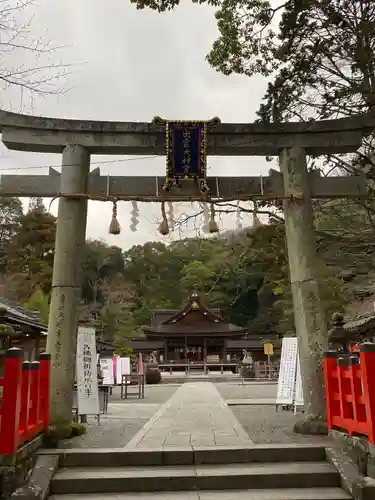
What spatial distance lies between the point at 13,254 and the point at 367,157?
37.3m

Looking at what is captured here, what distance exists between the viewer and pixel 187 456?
565cm

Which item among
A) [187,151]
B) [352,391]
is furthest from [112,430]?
[187,151]

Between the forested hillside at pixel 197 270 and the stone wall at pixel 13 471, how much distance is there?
4378 millimetres

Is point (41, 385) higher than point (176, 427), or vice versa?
point (41, 385)

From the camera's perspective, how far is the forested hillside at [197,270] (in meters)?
11.2

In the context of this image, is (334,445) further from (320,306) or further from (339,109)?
(339,109)

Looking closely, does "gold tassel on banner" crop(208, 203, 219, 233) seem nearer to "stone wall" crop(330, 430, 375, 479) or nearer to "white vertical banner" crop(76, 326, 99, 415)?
"white vertical banner" crop(76, 326, 99, 415)

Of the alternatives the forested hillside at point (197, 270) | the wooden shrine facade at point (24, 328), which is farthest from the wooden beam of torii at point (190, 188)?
the wooden shrine facade at point (24, 328)

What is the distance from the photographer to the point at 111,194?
25.1 feet

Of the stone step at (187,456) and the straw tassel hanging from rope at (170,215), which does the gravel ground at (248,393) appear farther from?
the stone step at (187,456)

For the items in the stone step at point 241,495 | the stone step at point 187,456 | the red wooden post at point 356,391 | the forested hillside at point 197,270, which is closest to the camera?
the stone step at point 241,495

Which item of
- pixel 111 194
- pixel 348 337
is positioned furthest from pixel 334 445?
pixel 111 194

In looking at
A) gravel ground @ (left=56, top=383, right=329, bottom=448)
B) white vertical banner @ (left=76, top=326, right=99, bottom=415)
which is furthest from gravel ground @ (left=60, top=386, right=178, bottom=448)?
white vertical banner @ (left=76, top=326, right=99, bottom=415)

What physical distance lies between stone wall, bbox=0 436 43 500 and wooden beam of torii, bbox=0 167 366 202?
13.2 ft
